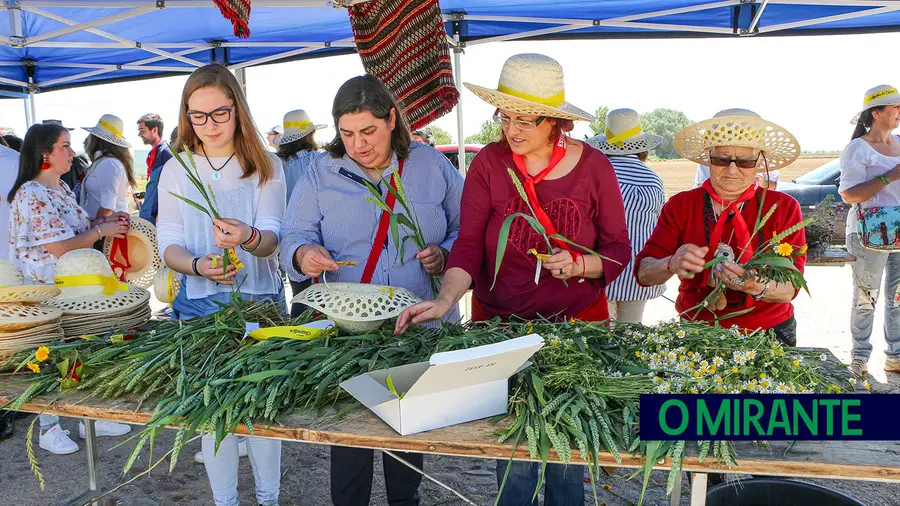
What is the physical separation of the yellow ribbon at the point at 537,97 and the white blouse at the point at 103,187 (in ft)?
11.8

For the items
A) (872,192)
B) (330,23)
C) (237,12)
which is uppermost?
(330,23)

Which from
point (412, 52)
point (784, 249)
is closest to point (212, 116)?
point (412, 52)

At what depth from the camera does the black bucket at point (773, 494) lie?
213 cm

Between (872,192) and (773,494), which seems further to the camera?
(872,192)

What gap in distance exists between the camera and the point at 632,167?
362 cm

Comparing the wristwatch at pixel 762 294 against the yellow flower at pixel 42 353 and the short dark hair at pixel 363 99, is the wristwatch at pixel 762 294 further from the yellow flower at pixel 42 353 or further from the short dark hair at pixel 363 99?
the yellow flower at pixel 42 353

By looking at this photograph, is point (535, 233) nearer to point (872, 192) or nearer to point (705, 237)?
point (705, 237)

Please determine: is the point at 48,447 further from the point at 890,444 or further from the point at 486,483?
the point at 890,444

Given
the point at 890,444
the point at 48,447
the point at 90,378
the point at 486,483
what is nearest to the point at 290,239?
the point at 90,378

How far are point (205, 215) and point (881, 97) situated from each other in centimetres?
403

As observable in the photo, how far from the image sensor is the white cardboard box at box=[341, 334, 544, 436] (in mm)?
1540

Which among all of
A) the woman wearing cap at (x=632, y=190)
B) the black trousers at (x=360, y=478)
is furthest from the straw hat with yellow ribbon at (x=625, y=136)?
the black trousers at (x=360, y=478)

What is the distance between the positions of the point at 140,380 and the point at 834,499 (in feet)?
6.75

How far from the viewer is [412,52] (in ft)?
10.6
